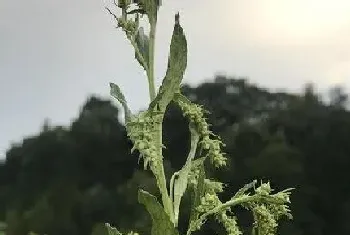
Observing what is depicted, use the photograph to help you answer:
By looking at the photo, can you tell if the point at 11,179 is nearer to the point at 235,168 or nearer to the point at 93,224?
the point at 93,224

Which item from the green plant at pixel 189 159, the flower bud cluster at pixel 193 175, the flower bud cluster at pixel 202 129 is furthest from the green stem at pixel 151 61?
the flower bud cluster at pixel 193 175

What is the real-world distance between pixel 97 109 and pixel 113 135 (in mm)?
1716

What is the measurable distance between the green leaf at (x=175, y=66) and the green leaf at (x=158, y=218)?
405mm

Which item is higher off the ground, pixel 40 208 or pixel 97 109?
pixel 97 109

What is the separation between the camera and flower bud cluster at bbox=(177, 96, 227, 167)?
12.7 feet

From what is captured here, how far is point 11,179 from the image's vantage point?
125 feet

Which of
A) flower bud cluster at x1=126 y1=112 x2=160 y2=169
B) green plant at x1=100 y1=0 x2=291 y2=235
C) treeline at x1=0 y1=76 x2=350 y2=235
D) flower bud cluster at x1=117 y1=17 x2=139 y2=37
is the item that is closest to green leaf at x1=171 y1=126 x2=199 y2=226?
green plant at x1=100 y1=0 x2=291 y2=235

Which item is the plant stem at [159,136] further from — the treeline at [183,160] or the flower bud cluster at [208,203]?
the treeline at [183,160]

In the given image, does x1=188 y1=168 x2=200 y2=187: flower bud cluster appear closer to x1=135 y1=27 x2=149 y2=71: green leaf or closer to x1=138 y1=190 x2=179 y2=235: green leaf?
x1=138 y1=190 x2=179 y2=235: green leaf

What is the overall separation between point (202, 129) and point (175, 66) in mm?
282

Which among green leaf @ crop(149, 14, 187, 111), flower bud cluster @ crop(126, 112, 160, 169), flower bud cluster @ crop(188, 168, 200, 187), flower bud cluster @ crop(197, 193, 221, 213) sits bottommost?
flower bud cluster @ crop(197, 193, 221, 213)

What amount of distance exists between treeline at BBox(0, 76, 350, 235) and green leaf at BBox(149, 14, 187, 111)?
2217 cm

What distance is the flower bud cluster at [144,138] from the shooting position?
146 inches

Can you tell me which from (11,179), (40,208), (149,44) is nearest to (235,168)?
(40,208)
